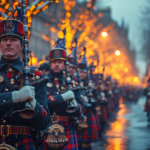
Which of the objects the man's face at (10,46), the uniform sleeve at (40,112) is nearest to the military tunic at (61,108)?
the uniform sleeve at (40,112)

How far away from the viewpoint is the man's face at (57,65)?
19.0 ft

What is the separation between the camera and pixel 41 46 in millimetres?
36500

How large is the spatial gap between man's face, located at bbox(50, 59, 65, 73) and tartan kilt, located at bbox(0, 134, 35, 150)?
8.55 feet

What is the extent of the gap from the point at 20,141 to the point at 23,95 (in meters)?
0.60

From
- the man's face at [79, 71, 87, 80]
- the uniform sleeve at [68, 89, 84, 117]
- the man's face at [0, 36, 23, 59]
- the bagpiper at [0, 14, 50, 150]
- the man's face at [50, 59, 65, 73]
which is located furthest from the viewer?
the man's face at [79, 71, 87, 80]

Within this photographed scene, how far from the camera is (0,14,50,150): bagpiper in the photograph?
3139 millimetres

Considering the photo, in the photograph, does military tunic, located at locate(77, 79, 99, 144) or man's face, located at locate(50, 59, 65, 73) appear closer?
man's face, located at locate(50, 59, 65, 73)

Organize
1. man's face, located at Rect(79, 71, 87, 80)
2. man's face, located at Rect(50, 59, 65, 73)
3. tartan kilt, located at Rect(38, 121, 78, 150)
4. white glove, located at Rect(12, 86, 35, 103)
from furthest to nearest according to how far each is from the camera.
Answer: man's face, located at Rect(79, 71, 87, 80) → man's face, located at Rect(50, 59, 65, 73) → tartan kilt, located at Rect(38, 121, 78, 150) → white glove, located at Rect(12, 86, 35, 103)

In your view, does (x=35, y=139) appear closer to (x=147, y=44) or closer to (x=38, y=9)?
(x=38, y=9)

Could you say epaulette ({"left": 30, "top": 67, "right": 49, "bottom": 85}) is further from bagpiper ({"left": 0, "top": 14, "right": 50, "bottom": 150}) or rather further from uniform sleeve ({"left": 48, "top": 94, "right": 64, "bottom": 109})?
uniform sleeve ({"left": 48, "top": 94, "right": 64, "bottom": 109})

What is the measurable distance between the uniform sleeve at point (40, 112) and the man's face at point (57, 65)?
2.34m

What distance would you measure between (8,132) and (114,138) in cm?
742

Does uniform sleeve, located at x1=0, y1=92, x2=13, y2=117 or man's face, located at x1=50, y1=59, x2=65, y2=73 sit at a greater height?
man's face, located at x1=50, y1=59, x2=65, y2=73

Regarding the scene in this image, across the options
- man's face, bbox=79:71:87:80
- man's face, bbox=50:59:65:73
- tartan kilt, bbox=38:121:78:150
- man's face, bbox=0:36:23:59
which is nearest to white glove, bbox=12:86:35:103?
man's face, bbox=0:36:23:59
